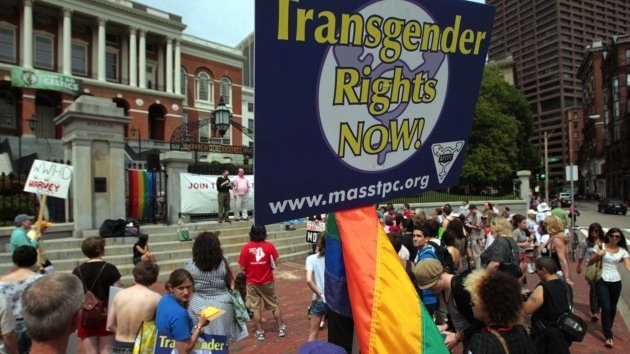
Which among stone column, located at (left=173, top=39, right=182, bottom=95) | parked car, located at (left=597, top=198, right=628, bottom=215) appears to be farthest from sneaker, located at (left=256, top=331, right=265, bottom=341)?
stone column, located at (left=173, top=39, right=182, bottom=95)

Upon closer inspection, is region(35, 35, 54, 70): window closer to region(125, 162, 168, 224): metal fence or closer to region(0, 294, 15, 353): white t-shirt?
region(125, 162, 168, 224): metal fence

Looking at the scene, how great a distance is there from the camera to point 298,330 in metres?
6.42

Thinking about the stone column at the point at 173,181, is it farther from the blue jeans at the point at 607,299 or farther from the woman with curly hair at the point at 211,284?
the blue jeans at the point at 607,299

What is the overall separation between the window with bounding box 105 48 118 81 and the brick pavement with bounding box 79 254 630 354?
39895mm

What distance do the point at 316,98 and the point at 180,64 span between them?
50.1m

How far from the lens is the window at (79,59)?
131 ft

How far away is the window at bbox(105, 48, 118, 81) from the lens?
139 ft

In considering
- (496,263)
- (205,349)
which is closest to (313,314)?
(205,349)

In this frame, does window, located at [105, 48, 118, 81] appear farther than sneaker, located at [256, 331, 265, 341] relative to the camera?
Yes

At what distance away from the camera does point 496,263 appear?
5531mm

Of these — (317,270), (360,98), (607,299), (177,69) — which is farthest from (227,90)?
(360,98)

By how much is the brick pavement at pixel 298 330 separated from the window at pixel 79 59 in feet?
127

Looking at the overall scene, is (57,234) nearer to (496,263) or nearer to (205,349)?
(205,349)

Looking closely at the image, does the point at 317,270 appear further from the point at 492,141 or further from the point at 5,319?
the point at 492,141
